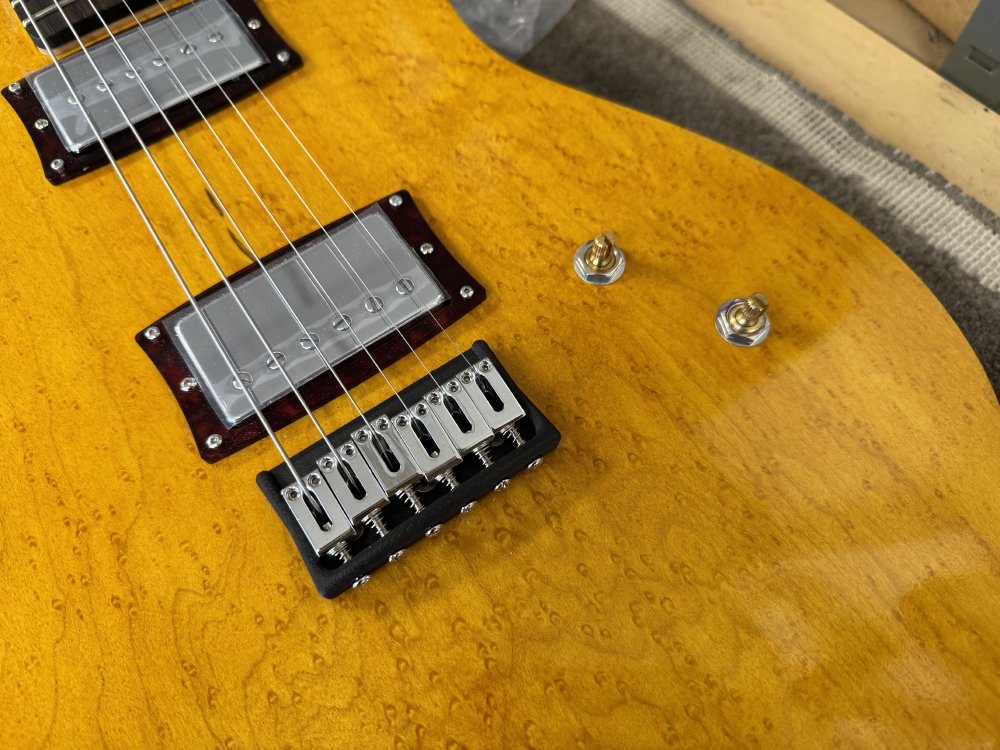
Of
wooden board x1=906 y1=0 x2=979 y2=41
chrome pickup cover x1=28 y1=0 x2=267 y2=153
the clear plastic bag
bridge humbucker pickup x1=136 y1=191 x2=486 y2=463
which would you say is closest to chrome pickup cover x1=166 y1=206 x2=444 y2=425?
bridge humbucker pickup x1=136 y1=191 x2=486 y2=463

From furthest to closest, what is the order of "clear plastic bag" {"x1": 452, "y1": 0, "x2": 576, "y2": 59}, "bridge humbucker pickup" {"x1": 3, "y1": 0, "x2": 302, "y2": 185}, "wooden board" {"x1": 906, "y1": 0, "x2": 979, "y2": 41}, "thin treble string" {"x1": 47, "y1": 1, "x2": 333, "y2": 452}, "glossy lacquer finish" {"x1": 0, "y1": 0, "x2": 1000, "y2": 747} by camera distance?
"clear plastic bag" {"x1": 452, "y1": 0, "x2": 576, "y2": 59}
"wooden board" {"x1": 906, "y1": 0, "x2": 979, "y2": 41}
"bridge humbucker pickup" {"x1": 3, "y1": 0, "x2": 302, "y2": 185}
"thin treble string" {"x1": 47, "y1": 1, "x2": 333, "y2": 452}
"glossy lacquer finish" {"x1": 0, "y1": 0, "x2": 1000, "y2": 747}

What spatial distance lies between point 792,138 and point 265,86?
0.84 meters

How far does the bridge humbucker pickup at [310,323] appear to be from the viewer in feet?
2.30

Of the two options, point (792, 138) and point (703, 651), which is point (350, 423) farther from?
point (792, 138)

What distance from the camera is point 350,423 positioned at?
0.68m

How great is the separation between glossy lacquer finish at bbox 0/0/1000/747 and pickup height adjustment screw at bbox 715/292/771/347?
0.01 m

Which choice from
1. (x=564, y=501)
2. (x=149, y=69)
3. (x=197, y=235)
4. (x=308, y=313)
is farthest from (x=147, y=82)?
(x=564, y=501)

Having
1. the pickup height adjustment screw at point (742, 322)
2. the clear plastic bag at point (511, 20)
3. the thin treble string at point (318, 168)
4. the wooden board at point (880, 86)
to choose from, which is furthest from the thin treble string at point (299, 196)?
the wooden board at point (880, 86)

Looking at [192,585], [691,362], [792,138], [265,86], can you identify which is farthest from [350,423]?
[792,138]

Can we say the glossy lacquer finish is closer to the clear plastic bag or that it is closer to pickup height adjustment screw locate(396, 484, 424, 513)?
pickup height adjustment screw locate(396, 484, 424, 513)

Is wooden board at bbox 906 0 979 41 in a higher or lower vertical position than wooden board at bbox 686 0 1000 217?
higher

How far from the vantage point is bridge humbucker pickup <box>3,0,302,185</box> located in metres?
0.81

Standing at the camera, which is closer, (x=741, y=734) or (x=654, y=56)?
(x=741, y=734)

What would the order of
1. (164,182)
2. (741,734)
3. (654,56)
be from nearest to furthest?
(741,734)
(164,182)
(654,56)
